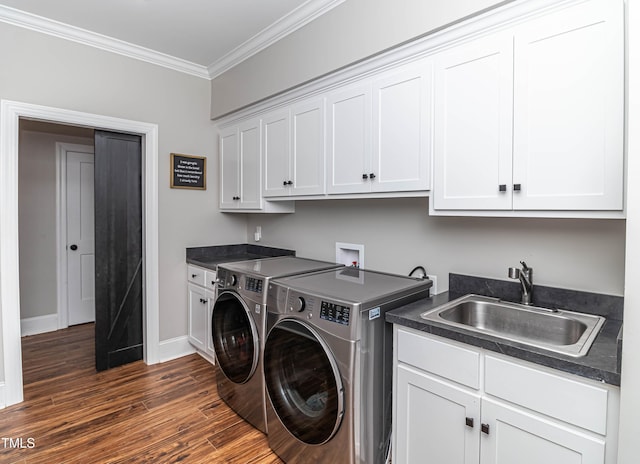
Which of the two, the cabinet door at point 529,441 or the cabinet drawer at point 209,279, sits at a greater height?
the cabinet drawer at point 209,279

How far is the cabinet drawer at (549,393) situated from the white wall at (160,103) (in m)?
2.79

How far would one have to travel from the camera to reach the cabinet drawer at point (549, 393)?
105 centimetres

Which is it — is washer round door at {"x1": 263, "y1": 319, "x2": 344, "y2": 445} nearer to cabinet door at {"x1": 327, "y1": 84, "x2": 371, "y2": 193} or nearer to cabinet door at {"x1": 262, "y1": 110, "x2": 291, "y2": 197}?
cabinet door at {"x1": 327, "y1": 84, "x2": 371, "y2": 193}

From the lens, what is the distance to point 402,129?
6.05 feet

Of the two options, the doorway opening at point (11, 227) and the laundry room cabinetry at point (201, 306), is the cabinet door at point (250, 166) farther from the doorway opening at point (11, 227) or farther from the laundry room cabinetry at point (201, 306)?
the doorway opening at point (11, 227)

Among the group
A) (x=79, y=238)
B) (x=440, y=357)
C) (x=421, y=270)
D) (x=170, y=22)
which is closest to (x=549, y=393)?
(x=440, y=357)

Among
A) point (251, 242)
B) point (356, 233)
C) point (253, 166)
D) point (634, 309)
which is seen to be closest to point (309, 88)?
point (253, 166)

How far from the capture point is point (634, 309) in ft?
3.21

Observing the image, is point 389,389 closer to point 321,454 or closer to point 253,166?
point 321,454

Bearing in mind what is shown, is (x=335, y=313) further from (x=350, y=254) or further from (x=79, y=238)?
(x=79, y=238)

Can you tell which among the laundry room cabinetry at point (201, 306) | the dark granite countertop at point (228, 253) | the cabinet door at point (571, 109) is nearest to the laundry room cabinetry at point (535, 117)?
the cabinet door at point (571, 109)

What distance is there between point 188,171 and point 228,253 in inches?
35.2

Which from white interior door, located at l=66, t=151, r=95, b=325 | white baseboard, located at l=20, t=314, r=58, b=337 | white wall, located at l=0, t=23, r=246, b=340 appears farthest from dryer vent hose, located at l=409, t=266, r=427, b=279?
white baseboard, located at l=20, t=314, r=58, b=337

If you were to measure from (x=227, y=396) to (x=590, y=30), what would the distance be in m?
2.75
